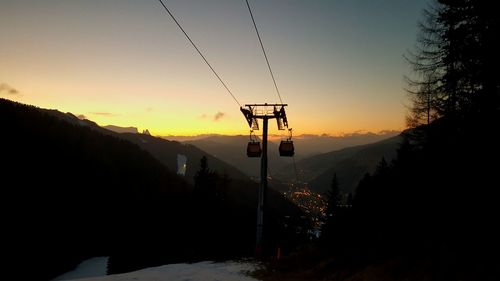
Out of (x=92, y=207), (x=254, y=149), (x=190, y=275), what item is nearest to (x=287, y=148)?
(x=254, y=149)

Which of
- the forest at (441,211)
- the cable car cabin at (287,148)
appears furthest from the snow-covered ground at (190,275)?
the cable car cabin at (287,148)

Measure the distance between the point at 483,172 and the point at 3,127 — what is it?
14232cm

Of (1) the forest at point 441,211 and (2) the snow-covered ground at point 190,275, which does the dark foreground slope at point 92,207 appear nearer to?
(2) the snow-covered ground at point 190,275

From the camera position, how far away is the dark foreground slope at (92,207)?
61.2 m

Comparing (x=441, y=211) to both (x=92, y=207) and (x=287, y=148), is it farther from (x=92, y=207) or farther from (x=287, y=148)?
(x=92, y=207)

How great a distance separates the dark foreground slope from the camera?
61.2 metres

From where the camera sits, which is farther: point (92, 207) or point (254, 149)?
point (92, 207)

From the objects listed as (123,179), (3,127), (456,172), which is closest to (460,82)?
(456,172)

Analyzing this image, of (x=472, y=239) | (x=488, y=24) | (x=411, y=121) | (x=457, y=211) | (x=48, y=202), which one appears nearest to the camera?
(x=472, y=239)

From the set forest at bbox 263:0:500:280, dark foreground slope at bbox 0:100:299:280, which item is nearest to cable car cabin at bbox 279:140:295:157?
forest at bbox 263:0:500:280

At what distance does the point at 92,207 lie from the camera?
363 ft

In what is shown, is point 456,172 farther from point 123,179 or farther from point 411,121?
point 123,179

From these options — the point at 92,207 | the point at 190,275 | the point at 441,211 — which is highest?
the point at 441,211

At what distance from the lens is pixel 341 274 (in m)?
14.7
